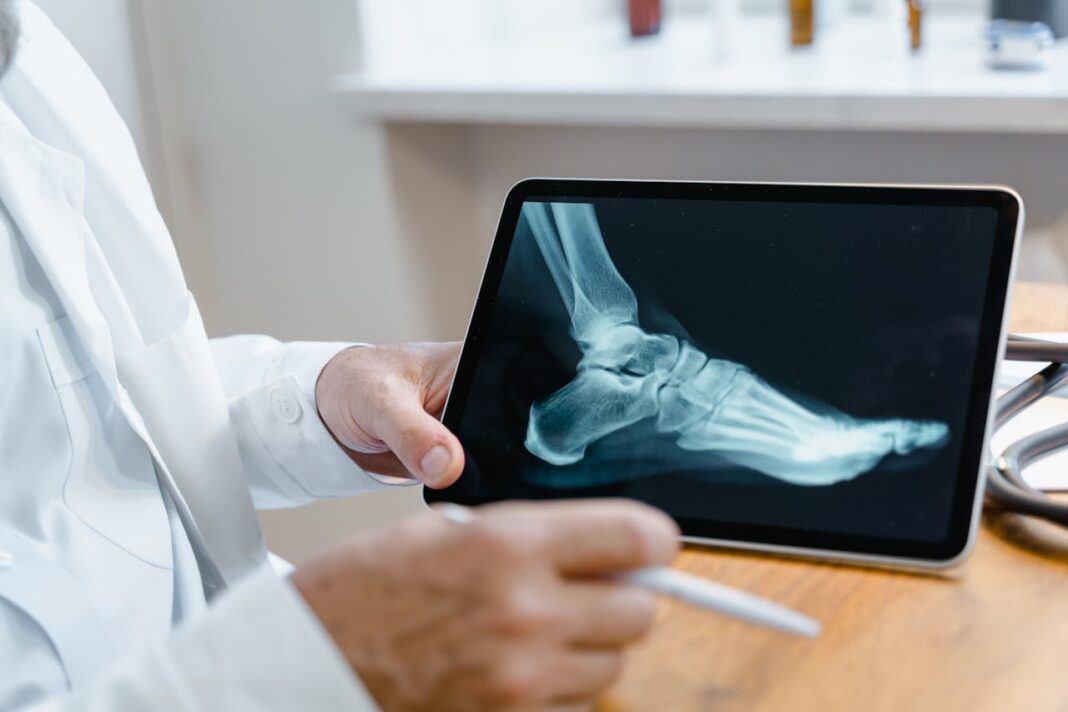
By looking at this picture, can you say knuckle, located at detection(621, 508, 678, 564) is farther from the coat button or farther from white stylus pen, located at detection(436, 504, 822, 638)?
the coat button

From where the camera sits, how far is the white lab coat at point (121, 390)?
76 centimetres

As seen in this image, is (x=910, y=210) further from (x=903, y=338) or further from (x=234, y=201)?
(x=234, y=201)

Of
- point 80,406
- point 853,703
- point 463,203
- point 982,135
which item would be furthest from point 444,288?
point 853,703

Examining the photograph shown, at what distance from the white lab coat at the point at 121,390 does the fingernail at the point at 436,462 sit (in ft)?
0.60

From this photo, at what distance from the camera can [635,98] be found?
4.72 feet

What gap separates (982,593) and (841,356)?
0.45 feet

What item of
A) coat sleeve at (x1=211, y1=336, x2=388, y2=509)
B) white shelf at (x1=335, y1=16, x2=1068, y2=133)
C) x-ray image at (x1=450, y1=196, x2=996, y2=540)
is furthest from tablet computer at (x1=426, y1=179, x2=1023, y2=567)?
white shelf at (x1=335, y1=16, x2=1068, y2=133)

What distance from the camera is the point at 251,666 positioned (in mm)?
496

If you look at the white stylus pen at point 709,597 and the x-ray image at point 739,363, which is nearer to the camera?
the white stylus pen at point 709,597

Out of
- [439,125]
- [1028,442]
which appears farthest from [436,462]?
[439,125]

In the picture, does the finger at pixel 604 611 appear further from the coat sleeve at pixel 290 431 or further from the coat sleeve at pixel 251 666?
the coat sleeve at pixel 290 431

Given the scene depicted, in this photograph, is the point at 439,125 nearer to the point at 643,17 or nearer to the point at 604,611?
the point at 643,17

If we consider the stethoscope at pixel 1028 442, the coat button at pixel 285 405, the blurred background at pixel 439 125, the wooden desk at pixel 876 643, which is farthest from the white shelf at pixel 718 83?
the wooden desk at pixel 876 643

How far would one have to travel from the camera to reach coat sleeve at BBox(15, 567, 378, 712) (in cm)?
49
